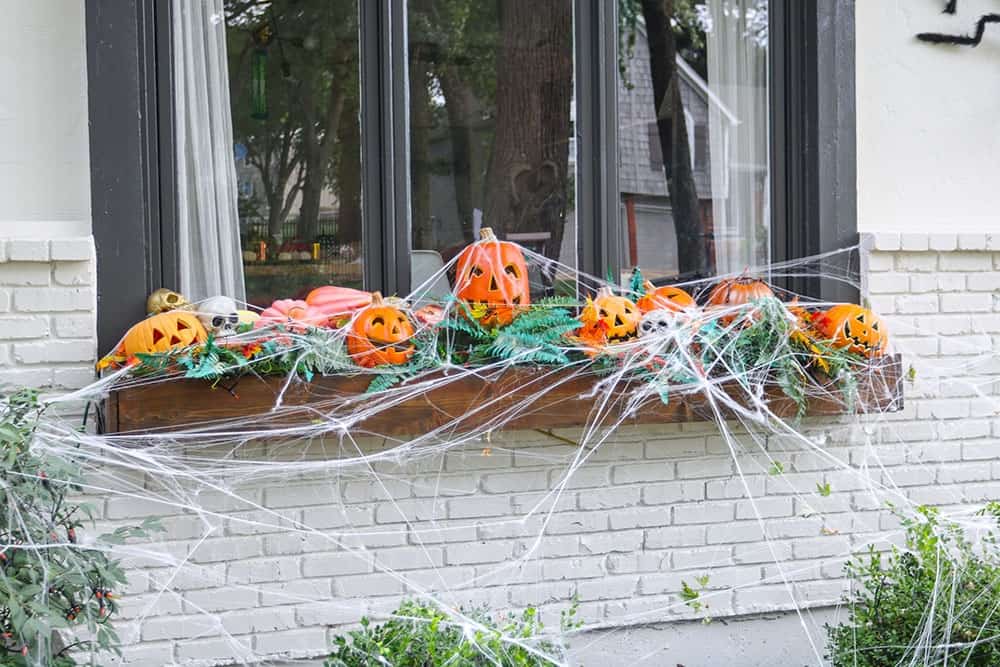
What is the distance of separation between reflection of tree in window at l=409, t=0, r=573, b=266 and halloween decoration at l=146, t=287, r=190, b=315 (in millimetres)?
902

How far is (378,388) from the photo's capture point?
3.34 m

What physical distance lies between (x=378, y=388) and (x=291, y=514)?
553 mm

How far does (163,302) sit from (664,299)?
5.37ft

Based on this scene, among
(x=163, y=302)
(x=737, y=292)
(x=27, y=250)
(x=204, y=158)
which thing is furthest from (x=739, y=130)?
(x=27, y=250)

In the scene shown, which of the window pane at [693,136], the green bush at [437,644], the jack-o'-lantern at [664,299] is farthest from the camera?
the window pane at [693,136]

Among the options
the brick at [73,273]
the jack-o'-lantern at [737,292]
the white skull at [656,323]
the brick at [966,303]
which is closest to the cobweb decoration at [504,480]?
the white skull at [656,323]

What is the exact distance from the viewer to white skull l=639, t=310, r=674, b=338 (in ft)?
11.8

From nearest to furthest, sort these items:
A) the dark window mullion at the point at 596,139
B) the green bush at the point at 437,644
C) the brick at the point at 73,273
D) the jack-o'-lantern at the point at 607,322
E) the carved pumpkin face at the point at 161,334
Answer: the green bush at the point at 437,644 < the carved pumpkin face at the point at 161,334 < the brick at the point at 73,273 < the jack-o'-lantern at the point at 607,322 < the dark window mullion at the point at 596,139

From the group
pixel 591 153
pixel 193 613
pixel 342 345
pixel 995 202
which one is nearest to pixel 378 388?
pixel 342 345

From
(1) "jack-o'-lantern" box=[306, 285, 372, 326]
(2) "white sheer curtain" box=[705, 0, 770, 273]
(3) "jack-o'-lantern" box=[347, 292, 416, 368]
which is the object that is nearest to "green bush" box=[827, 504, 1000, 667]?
(2) "white sheer curtain" box=[705, 0, 770, 273]

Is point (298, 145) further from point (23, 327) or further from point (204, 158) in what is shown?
point (23, 327)

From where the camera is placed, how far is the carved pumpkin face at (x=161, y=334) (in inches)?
128

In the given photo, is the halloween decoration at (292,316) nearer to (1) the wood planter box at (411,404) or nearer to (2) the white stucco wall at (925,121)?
(1) the wood planter box at (411,404)

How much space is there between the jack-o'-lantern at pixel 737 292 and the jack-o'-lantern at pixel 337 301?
1229mm
